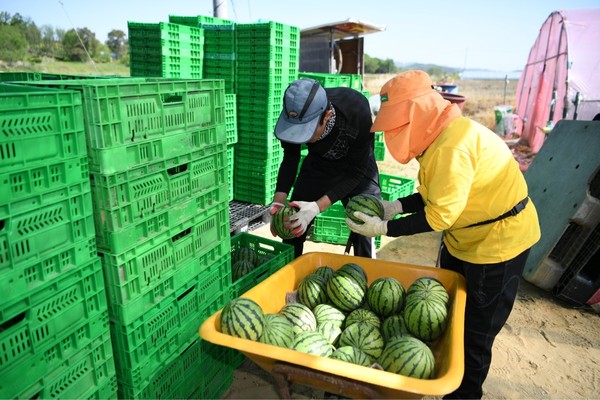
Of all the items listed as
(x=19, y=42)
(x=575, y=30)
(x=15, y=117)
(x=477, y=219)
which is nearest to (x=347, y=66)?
(x=575, y=30)

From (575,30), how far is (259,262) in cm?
1299

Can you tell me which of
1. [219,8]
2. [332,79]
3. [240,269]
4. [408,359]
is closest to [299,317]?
[408,359]

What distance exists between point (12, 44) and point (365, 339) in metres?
44.4

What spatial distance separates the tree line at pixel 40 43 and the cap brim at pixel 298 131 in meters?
35.7

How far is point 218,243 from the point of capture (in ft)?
9.05

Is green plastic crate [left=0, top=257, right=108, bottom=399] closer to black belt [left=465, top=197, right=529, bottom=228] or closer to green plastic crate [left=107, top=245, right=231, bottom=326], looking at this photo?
green plastic crate [left=107, top=245, right=231, bottom=326]

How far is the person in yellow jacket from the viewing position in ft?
7.34

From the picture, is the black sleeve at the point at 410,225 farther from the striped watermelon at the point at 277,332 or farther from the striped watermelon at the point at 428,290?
the striped watermelon at the point at 277,332

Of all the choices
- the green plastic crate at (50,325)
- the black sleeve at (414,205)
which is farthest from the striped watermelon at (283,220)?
the green plastic crate at (50,325)

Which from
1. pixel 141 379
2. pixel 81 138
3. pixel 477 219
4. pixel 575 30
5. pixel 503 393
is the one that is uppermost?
pixel 575 30

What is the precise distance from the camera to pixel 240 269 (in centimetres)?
348

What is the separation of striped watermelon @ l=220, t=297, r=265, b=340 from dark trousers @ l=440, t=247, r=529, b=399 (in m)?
1.41

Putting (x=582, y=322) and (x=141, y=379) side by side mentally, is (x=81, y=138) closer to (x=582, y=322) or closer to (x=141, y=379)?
(x=141, y=379)

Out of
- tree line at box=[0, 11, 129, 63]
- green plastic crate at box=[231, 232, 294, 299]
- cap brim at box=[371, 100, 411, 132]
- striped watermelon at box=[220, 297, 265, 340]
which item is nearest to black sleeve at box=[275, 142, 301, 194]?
green plastic crate at box=[231, 232, 294, 299]
